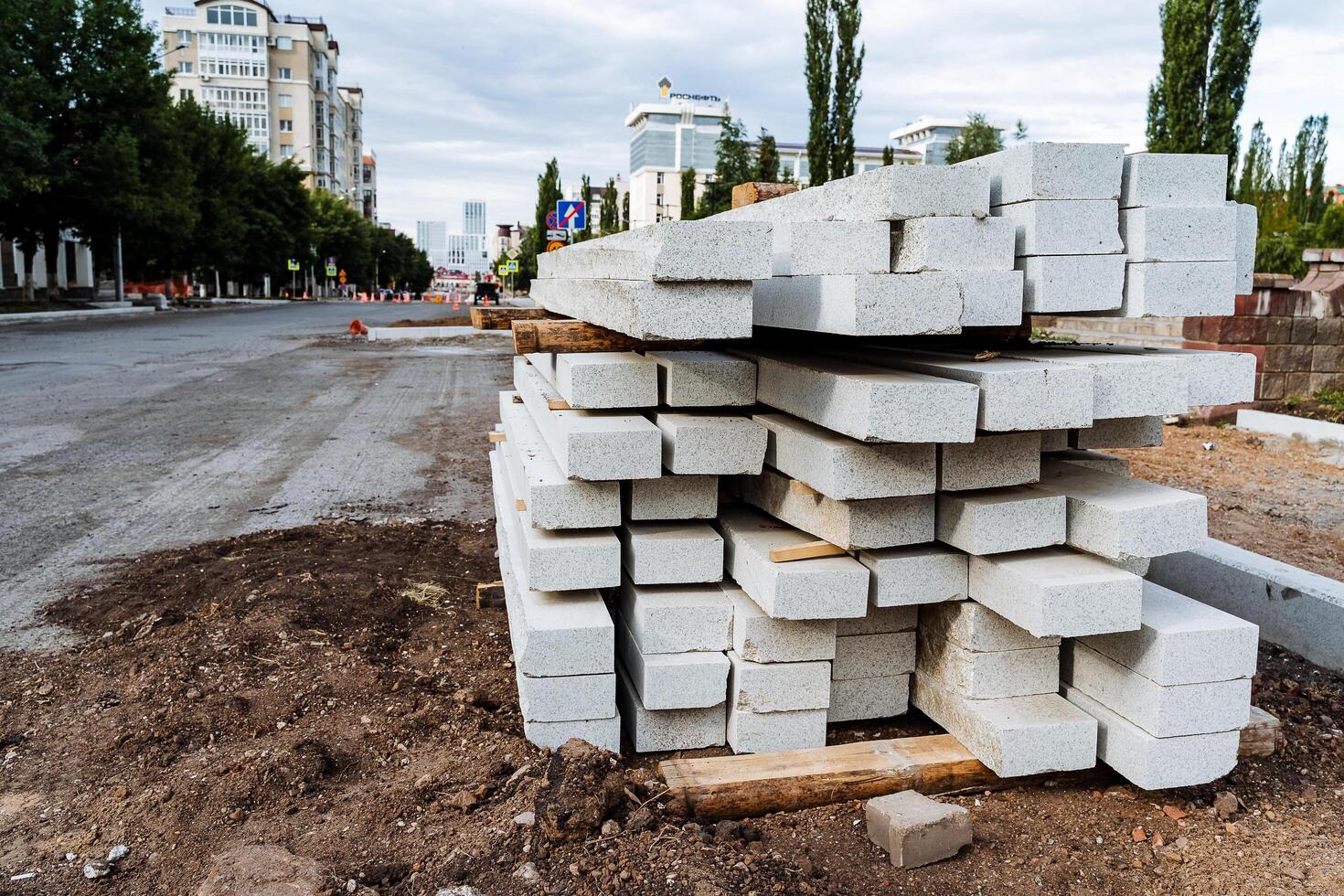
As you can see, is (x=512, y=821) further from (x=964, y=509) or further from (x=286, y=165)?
(x=286, y=165)

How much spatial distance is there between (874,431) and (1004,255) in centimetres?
67

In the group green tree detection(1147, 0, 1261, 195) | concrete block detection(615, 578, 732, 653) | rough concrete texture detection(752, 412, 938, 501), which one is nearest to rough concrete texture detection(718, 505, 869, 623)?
concrete block detection(615, 578, 732, 653)

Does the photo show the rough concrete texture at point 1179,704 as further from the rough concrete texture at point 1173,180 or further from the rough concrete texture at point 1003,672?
the rough concrete texture at point 1173,180

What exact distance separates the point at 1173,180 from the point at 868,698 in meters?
1.86

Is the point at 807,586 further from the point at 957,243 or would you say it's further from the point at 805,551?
the point at 957,243

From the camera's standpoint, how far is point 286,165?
61.5m

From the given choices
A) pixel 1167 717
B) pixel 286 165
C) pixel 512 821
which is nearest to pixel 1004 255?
pixel 1167 717

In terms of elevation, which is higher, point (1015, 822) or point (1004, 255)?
point (1004, 255)

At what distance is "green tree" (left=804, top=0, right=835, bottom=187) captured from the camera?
30.2 m

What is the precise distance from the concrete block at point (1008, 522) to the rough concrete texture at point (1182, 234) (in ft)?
2.41

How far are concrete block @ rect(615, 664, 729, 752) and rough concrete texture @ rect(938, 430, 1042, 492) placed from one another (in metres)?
1.08

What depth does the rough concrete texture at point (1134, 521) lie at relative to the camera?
9.04 ft

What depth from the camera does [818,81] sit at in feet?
100

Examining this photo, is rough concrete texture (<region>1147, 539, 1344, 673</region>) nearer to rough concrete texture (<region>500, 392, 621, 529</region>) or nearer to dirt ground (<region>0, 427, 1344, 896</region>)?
dirt ground (<region>0, 427, 1344, 896</region>)
